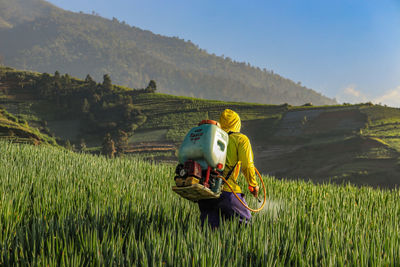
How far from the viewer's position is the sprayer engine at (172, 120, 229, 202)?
2.67 m

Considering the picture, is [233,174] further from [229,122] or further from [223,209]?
[229,122]

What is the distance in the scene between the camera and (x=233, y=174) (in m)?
3.27

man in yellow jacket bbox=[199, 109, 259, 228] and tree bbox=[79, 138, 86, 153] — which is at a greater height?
man in yellow jacket bbox=[199, 109, 259, 228]

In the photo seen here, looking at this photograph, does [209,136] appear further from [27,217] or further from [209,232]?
[27,217]

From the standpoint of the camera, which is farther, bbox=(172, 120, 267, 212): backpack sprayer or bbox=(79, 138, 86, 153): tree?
bbox=(79, 138, 86, 153): tree

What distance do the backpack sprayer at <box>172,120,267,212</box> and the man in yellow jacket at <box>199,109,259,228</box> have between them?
1.46 ft

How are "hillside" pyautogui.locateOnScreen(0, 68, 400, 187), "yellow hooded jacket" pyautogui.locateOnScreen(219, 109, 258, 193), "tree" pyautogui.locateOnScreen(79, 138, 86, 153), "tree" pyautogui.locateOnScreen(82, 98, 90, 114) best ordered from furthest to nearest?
"tree" pyautogui.locateOnScreen(82, 98, 90, 114), "tree" pyautogui.locateOnScreen(79, 138, 86, 153), "hillside" pyautogui.locateOnScreen(0, 68, 400, 187), "yellow hooded jacket" pyautogui.locateOnScreen(219, 109, 258, 193)

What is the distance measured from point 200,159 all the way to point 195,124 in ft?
112

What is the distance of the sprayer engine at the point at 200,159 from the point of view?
8.75 ft

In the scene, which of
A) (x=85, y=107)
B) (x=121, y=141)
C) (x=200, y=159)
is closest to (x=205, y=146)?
(x=200, y=159)

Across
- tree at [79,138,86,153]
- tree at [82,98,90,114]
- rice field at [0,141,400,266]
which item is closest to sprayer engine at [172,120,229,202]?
rice field at [0,141,400,266]

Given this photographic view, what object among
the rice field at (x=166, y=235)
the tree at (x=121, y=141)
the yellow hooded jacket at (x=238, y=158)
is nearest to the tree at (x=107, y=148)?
the tree at (x=121, y=141)

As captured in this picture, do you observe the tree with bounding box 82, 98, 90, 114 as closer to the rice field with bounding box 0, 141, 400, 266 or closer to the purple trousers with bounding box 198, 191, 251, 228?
the rice field with bounding box 0, 141, 400, 266

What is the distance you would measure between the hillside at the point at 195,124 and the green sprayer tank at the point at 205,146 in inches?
871
